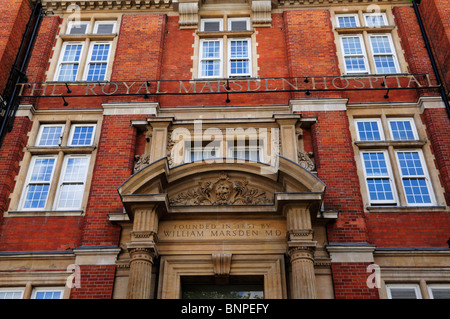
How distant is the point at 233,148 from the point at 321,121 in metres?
2.60

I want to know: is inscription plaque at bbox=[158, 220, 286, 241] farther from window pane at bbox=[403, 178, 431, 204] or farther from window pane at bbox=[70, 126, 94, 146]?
window pane at bbox=[70, 126, 94, 146]

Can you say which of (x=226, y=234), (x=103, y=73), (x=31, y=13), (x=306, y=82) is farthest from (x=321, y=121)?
(x=31, y=13)

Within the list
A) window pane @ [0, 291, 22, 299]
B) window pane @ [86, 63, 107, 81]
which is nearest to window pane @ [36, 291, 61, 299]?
window pane @ [0, 291, 22, 299]

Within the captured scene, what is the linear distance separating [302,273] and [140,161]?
541 cm

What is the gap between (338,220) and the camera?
11.2m

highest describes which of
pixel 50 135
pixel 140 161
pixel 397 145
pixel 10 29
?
pixel 10 29

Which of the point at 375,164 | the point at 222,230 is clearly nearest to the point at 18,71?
the point at 222,230

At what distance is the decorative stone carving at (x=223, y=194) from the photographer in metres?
11.5

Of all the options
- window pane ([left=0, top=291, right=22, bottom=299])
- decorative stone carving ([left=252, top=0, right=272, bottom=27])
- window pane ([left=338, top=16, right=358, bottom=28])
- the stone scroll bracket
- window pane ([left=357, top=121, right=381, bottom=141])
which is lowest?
window pane ([left=0, top=291, right=22, bottom=299])

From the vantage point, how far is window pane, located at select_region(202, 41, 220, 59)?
15.4m

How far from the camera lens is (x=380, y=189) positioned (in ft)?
39.9

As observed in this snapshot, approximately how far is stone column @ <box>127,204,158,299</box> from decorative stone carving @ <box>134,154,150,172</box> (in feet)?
6.47

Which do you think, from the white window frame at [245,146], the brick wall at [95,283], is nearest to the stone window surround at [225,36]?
the white window frame at [245,146]

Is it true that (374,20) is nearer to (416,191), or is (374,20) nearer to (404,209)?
(416,191)
